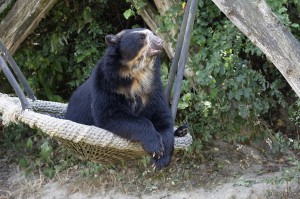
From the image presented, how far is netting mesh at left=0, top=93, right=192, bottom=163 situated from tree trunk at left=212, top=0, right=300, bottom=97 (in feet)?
2.49

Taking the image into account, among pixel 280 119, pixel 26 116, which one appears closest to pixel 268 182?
pixel 280 119

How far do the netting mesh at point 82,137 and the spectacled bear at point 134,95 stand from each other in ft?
0.35

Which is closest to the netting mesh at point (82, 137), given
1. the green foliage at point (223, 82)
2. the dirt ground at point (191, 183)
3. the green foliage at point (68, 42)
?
the green foliage at point (223, 82)

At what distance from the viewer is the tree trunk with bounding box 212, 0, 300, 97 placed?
10.9ft

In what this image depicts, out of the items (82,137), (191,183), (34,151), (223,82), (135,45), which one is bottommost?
(191,183)

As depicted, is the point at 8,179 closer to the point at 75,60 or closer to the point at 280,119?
the point at 75,60

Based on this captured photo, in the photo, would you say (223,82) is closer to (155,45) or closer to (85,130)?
(155,45)

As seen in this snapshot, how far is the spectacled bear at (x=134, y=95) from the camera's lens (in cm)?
362

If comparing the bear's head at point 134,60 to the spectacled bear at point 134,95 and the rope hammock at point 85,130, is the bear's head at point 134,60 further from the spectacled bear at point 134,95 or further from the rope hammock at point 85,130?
the rope hammock at point 85,130

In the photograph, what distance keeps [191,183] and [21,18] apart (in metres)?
2.51

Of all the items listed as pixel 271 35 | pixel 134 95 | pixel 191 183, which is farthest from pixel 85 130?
pixel 191 183

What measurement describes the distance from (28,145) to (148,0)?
7.62 ft

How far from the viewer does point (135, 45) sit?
12.5ft

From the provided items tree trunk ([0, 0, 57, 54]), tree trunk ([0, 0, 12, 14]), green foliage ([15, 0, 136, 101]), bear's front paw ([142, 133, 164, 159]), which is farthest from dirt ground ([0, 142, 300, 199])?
bear's front paw ([142, 133, 164, 159])
